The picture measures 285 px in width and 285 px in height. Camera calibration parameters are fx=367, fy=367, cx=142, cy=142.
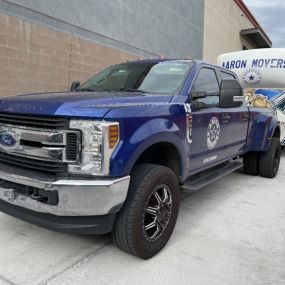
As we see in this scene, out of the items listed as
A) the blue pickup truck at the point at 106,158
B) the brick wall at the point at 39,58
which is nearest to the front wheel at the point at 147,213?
the blue pickup truck at the point at 106,158

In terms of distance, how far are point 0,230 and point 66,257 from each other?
929 mm

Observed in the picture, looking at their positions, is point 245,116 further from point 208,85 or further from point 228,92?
point 228,92

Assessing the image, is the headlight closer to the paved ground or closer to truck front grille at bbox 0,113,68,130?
truck front grille at bbox 0,113,68,130

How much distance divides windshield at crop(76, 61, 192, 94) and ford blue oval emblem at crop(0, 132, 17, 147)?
133 centimetres

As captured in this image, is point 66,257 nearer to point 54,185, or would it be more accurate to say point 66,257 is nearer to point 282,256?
point 54,185

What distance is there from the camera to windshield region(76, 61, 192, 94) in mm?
3941

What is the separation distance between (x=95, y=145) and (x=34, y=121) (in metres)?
0.58

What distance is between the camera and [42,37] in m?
7.78

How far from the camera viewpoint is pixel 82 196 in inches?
108

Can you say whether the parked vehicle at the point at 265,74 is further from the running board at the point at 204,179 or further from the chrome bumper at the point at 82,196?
the chrome bumper at the point at 82,196

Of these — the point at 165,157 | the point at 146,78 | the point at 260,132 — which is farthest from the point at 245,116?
the point at 165,157

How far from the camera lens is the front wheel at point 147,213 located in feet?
9.83

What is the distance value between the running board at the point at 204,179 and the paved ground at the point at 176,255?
0.41m

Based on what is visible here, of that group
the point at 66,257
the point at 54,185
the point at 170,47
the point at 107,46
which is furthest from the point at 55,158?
the point at 170,47
